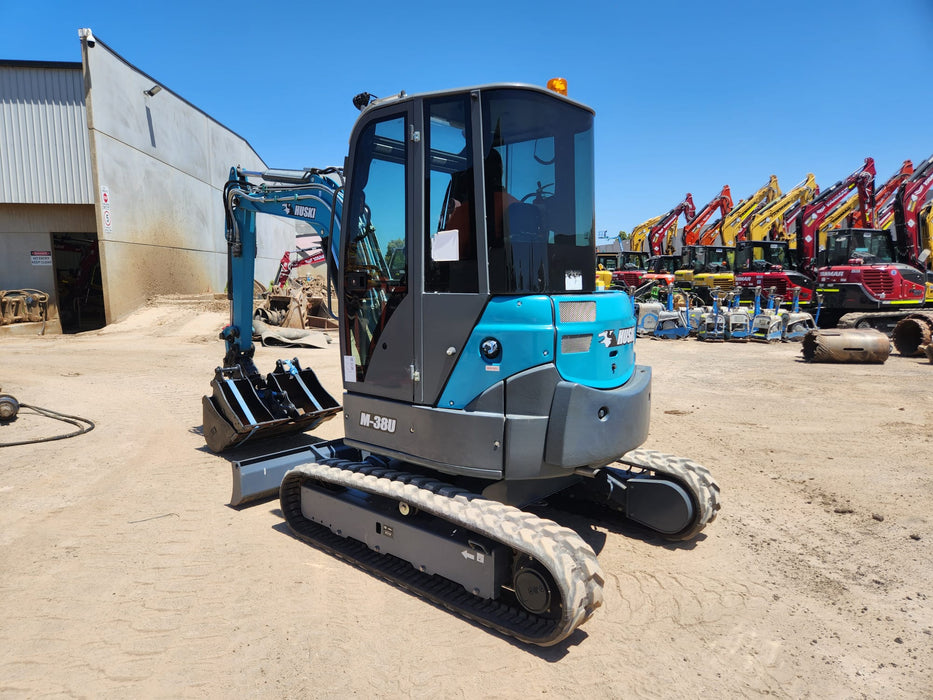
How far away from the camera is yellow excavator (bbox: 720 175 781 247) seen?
95.5 ft

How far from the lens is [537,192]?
11.7ft

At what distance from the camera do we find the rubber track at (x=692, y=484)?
4.25 m

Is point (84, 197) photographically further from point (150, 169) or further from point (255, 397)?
point (255, 397)

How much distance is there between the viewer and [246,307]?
6438 millimetres

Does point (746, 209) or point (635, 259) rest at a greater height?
point (746, 209)

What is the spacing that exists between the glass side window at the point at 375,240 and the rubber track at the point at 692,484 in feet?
→ 6.31

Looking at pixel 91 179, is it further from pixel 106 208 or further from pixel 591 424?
pixel 591 424

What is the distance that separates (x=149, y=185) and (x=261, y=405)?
17.4 m

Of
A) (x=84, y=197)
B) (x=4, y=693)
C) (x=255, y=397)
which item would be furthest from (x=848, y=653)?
(x=84, y=197)

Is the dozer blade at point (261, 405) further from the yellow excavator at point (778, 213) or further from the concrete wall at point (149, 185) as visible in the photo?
the yellow excavator at point (778, 213)

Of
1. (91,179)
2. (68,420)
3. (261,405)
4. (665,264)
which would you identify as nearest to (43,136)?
(91,179)

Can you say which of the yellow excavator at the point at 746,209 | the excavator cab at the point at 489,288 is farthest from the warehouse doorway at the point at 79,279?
the yellow excavator at the point at 746,209

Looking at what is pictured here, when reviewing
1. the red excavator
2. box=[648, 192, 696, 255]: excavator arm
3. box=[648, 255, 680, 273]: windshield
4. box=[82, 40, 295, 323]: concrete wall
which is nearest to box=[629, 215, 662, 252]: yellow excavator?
box=[648, 192, 696, 255]: excavator arm

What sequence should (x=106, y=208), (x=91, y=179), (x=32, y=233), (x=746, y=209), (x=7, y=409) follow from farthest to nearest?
(x=746, y=209)
(x=32, y=233)
(x=91, y=179)
(x=106, y=208)
(x=7, y=409)
